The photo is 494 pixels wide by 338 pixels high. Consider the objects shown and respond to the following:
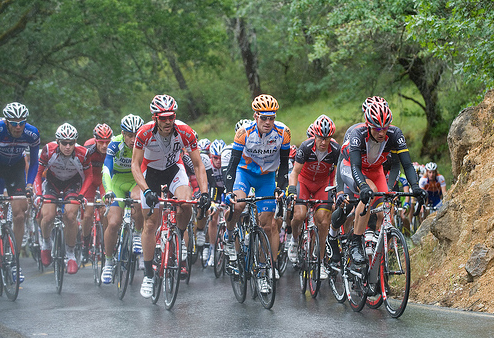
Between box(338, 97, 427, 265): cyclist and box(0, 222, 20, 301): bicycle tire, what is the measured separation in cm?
447

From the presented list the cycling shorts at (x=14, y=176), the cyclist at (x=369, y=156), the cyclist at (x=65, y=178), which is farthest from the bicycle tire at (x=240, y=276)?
the cycling shorts at (x=14, y=176)

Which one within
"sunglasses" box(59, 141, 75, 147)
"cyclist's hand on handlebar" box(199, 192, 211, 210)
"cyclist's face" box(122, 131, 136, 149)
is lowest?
"cyclist's hand on handlebar" box(199, 192, 211, 210)

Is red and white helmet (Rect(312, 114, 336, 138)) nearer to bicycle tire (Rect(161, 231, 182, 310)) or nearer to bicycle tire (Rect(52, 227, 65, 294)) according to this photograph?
bicycle tire (Rect(161, 231, 182, 310))

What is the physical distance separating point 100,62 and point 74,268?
55.6ft

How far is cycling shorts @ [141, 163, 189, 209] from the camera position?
28.8ft

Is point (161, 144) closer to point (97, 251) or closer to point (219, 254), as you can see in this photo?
point (219, 254)

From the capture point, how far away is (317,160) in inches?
386

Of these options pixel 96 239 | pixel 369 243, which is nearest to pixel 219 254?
pixel 96 239

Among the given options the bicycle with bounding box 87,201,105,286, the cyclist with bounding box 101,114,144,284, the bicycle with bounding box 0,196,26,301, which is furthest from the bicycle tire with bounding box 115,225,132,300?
the bicycle with bounding box 87,201,105,286

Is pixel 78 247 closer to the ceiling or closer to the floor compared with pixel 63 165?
closer to the floor

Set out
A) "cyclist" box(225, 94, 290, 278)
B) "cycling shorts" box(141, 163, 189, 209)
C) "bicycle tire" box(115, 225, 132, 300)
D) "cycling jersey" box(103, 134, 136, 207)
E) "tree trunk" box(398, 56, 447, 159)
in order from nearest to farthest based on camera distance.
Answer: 1. "cyclist" box(225, 94, 290, 278)
2. "cycling shorts" box(141, 163, 189, 209)
3. "bicycle tire" box(115, 225, 132, 300)
4. "cycling jersey" box(103, 134, 136, 207)
5. "tree trunk" box(398, 56, 447, 159)

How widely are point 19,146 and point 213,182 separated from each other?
3.38 metres

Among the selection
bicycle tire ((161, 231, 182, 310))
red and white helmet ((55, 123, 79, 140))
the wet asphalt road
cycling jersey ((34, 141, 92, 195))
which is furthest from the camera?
cycling jersey ((34, 141, 92, 195))

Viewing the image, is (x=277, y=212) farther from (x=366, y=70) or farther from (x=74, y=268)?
(x=366, y=70)
